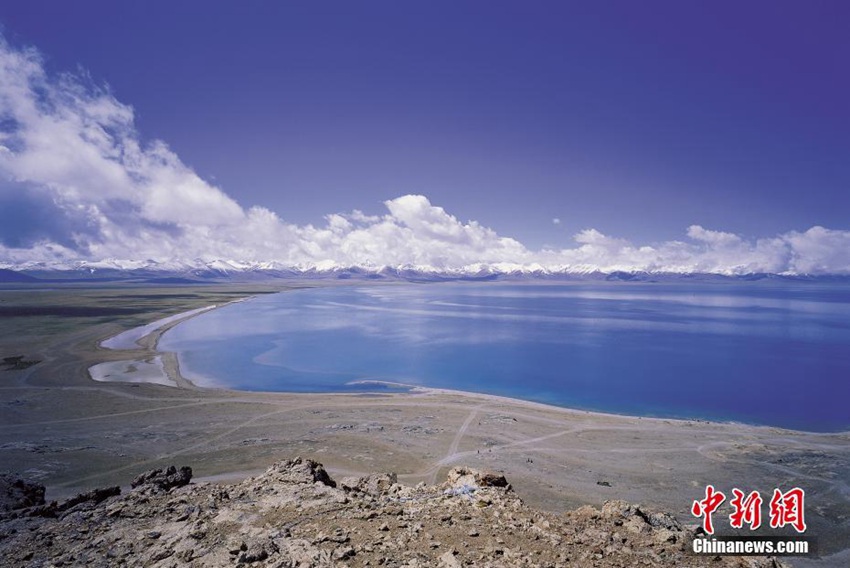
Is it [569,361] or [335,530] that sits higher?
[335,530]

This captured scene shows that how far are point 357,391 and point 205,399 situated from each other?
16.2 metres

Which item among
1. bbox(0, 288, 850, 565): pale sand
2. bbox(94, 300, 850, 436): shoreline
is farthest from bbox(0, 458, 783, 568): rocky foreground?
bbox(94, 300, 850, 436): shoreline

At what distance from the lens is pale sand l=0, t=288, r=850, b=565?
23.1 m

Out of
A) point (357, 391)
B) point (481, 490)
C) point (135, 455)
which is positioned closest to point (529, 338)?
A: point (357, 391)

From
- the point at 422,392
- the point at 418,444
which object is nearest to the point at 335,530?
the point at 418,444

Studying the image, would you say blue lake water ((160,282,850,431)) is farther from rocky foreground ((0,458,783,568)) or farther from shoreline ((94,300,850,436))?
rocky foreground ((0,458,783,568))

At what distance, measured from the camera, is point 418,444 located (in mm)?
29234

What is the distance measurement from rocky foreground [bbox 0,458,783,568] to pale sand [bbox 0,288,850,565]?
12527mm

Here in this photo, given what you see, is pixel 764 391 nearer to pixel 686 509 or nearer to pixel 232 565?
pixel 686 509

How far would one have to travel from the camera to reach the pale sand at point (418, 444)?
75.7 ft

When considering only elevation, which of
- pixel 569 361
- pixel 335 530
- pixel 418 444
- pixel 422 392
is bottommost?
pixel 569 361

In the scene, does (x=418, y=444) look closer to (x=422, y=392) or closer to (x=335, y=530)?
(x=422, y=392)

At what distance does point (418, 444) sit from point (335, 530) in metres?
21.5

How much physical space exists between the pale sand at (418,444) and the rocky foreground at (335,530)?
1253 cm
